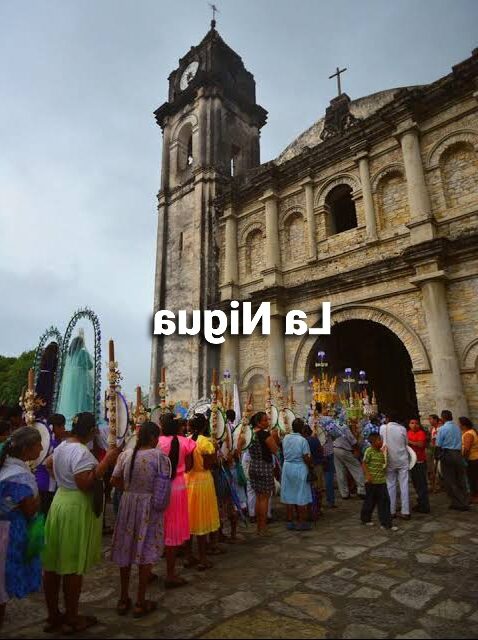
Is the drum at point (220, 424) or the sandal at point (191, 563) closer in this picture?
the sandal at point (191, 563)

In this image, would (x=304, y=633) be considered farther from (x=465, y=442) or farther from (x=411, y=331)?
(x=411, y=331)

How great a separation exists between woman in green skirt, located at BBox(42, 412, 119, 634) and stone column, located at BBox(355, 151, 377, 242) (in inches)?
434

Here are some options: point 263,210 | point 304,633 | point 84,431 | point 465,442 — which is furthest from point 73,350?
point 263,210

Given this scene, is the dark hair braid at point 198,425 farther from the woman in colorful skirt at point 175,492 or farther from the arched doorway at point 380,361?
the arched doorway at point 380,361

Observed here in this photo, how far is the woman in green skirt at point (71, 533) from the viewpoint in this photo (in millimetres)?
3006

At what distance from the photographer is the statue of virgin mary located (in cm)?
819

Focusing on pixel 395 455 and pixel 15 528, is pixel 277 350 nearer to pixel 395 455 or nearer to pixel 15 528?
pixel 395 455

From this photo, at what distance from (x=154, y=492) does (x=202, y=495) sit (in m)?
1.24

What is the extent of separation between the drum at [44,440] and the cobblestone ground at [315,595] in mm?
1452

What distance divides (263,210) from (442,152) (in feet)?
21.4

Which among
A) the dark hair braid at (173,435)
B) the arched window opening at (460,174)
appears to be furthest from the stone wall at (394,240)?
the dark hair braid at (173,435)

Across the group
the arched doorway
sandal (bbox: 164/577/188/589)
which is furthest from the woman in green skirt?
the arched doorway

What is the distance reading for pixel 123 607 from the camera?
10.8 feet

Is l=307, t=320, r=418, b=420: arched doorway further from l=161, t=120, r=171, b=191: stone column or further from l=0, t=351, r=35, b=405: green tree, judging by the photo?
l=0, t=351, r=35, b=405: green tree
